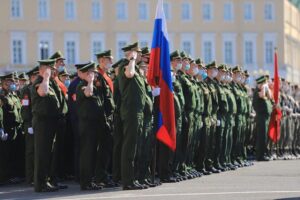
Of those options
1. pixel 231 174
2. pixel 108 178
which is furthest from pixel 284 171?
pixel 108 178

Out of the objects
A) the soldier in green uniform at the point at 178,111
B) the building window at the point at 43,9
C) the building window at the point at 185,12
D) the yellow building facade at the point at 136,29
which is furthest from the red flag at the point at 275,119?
the building window at the point at 185,12

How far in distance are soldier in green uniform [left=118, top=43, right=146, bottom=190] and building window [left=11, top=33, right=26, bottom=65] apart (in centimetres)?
7741

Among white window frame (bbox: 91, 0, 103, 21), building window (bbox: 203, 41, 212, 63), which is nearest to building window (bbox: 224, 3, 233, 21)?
building window (bbox: 203, 41, 212, 63)

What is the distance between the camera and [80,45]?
9369 centimetres

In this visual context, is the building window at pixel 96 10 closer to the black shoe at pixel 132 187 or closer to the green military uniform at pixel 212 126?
the green military uniform at pixel 212 126

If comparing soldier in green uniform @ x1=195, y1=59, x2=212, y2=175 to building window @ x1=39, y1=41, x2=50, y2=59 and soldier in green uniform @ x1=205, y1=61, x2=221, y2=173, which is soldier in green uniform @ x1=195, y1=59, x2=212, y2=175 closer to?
soldier in green uniform @ x1=205, y1=61, x2=221, y2=173

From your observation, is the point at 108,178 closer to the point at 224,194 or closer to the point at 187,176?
the point at 187,176

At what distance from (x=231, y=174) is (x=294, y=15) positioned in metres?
88.2

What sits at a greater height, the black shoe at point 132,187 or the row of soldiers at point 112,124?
the row of soldiers at point 112,124

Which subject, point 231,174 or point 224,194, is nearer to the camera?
point 224,194

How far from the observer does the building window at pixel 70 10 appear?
93.0 metres

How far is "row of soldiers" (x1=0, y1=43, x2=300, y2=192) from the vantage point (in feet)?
52.6

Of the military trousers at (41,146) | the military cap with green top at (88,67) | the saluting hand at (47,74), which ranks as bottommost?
the military trousers at (41,146)

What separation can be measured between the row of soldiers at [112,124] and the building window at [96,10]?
2822 inches
